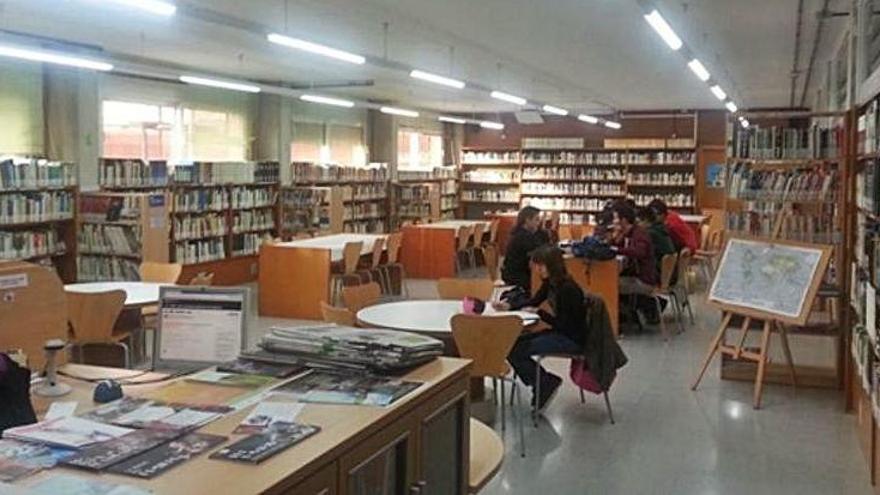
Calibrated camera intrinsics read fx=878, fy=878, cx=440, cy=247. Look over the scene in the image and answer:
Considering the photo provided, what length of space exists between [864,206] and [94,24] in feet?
23.0

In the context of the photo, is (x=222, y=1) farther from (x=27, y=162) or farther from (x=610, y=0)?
(x=610, y=0)

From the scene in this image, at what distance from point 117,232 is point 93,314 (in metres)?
4.20

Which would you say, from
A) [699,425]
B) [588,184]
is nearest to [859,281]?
[699,425]

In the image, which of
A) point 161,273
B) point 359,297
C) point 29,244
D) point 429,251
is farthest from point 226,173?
point 359,297

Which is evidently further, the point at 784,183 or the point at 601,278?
the point at 601,278

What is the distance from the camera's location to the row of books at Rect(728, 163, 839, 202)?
6.43 m

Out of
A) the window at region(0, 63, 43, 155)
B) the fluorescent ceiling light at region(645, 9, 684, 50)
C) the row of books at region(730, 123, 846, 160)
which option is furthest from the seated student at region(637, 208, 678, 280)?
the window at region(0, 63, 43, 155)

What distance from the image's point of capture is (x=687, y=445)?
5152 millimetres

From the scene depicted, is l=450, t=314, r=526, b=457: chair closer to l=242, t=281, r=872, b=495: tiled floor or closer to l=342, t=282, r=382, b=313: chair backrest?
l=242, t=281, r=872, b=495: tiled floor

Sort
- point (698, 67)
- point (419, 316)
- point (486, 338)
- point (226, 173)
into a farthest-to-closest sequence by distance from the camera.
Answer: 1. point (226, 173)
2. point (698, 67)
3. point (419, 316)
4. point (486, 338)

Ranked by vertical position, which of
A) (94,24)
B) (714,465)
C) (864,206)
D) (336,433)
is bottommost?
(714,465)

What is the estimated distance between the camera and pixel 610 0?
7.46m

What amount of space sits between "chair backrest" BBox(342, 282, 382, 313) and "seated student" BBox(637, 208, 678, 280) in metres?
3.72

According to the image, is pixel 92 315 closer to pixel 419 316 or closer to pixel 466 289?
pixel 419 316
